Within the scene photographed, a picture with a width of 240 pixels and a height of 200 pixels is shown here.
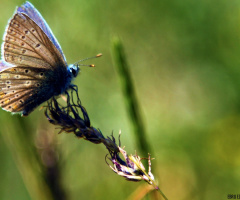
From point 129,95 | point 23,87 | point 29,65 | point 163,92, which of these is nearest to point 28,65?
point 29,65

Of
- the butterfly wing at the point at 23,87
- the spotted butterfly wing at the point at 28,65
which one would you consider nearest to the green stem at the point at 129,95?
the spotted butterfly wing at the point at 28,65

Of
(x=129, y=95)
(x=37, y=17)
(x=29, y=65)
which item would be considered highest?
(x=37, y=17)

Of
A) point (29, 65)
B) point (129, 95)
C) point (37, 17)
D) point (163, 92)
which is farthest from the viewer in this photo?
point (163, 92)

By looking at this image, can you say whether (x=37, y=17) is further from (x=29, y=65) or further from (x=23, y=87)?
(x=23, y=87)

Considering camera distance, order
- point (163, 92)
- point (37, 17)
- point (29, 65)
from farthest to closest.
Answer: point (163, 92)
point (29, 65)
point (37, 17)

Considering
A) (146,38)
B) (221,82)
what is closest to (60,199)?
(221,82)

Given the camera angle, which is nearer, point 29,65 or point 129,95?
point 129,95

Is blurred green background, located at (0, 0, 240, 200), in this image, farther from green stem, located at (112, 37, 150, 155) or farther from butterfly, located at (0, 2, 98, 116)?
green stem, located at (112, 37, 150, 155)
